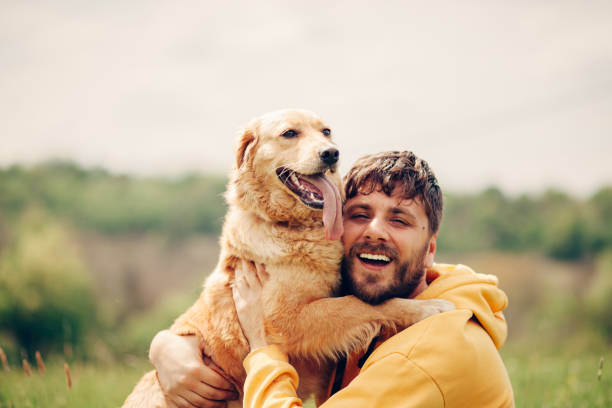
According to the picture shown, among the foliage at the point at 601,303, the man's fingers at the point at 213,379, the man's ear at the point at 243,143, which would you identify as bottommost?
the foliage at the point at 601,303

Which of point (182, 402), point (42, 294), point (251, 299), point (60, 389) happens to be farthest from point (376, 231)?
point (42, 294)

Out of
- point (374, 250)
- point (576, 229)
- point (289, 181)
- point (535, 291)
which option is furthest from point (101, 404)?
point (576, 229)

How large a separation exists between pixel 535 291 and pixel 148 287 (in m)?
13.5

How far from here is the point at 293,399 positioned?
5.73 ft

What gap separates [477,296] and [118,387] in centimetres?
405

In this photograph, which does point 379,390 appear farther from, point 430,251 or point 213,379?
point 213,379

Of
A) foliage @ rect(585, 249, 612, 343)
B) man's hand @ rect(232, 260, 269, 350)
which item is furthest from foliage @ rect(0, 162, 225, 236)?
man's hand @ rect(232, 260, 269, 350)

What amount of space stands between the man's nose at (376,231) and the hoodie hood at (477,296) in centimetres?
38

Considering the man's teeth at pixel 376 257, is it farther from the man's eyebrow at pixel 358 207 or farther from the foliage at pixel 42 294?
the foliage at pixel 42 294

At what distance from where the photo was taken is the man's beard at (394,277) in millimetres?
2174

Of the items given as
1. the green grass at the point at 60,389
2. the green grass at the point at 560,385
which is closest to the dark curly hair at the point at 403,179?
the green grass at the point at 560,385

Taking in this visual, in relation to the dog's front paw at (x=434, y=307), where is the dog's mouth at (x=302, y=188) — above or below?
above

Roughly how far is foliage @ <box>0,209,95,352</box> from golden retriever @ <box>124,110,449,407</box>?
996cm

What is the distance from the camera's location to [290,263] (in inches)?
98.8
